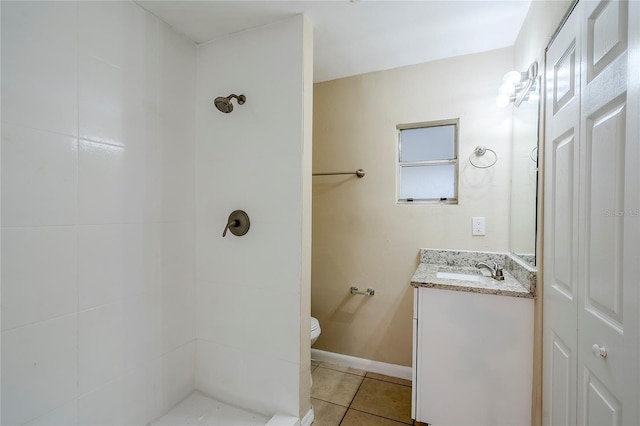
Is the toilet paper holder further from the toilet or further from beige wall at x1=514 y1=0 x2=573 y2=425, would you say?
beige wall at x1=514 y1=0 x2=573 y2=425

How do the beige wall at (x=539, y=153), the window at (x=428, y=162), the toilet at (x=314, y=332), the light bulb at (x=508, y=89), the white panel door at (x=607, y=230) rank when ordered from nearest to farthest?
the white panel door at (x=607, y=230), the beige wall at (x=539, y=153), the light bulb at (x=508, y=89), the toilet at (x=314, y=332), the window at (x=428, y=162)

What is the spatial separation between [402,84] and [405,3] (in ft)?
2.26

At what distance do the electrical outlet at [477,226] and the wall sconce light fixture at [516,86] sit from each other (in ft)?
2.37

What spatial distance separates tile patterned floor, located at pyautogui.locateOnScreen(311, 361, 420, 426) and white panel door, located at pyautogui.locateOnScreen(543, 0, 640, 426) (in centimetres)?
81

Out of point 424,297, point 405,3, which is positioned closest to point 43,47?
point 405,3

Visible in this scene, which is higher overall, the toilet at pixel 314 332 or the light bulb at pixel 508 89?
the light bulb at pixel 508 89

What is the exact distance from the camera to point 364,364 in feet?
7.02

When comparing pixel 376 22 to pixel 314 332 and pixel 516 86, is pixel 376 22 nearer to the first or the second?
pixel 516 86

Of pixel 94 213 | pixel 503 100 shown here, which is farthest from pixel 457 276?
pixel 94 213

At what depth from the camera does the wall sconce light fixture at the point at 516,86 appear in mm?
1415

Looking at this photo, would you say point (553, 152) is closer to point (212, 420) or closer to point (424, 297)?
point (424, 297)

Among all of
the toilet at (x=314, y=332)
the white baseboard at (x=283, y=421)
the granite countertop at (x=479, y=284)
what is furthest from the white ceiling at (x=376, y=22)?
the white baseboard at (x=283, y=421)

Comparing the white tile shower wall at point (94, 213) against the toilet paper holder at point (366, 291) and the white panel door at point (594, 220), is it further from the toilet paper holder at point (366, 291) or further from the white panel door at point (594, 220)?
the white panel door at point (594, 220)

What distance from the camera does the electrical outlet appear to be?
6.10ft
